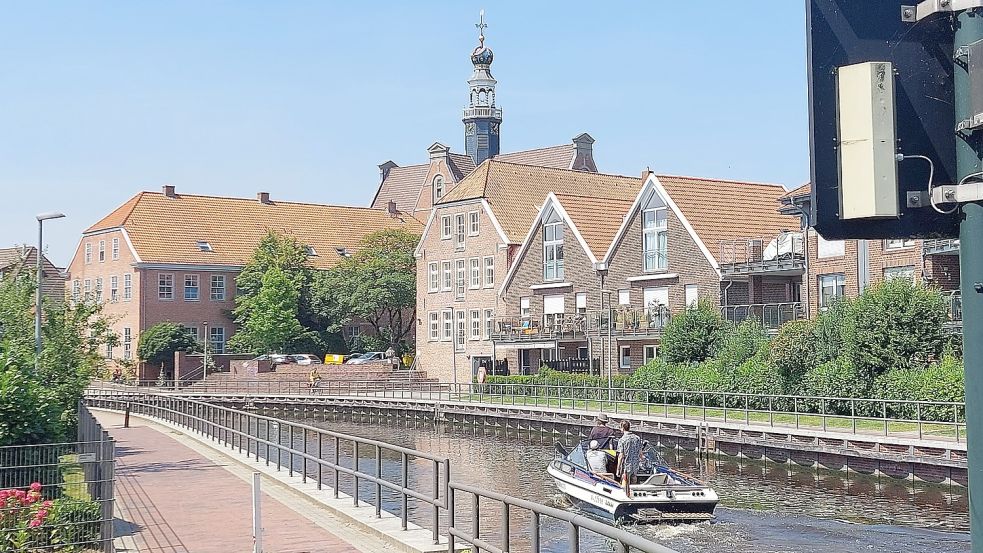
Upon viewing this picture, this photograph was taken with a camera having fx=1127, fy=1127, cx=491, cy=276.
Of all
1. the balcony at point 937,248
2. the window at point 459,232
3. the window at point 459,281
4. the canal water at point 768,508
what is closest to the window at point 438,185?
the window at point 459,232

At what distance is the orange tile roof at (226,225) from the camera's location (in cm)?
8750

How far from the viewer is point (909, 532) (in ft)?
75.2

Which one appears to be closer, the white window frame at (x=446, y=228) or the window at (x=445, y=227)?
the white window frame at (x=446, y=228)

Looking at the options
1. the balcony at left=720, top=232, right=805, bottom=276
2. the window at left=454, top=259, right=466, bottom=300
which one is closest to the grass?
the balcony at left=720, top=232, right=805, bottom=276

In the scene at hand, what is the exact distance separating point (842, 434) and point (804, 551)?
12.4 meters

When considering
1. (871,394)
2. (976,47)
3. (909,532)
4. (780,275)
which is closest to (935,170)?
(976,47)

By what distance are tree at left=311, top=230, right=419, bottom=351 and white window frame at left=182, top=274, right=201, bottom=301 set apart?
9.05m

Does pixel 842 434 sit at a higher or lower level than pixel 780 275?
lower

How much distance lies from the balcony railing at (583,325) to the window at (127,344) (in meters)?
30.7

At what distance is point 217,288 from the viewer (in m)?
87.7

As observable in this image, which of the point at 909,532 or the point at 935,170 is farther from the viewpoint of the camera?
the point at 909,532

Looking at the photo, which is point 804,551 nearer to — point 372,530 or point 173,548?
point 372,530

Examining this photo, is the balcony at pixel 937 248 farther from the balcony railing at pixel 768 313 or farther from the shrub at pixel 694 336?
the shrub at pixel 694 336

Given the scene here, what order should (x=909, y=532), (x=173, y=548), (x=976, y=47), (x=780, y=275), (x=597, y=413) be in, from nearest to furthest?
(x=976, y=47), (x=173, y=548), (x=909, y=532), (x=597, y=413), (x=780, y=275)
